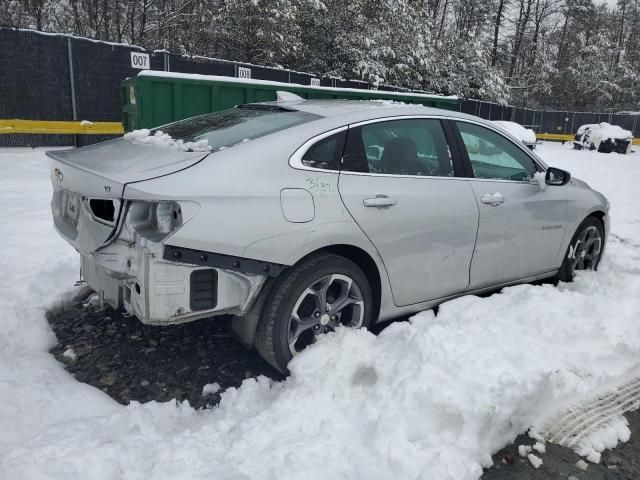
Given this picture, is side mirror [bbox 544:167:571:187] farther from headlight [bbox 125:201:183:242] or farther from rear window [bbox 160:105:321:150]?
headlight [bbox 125:201:183:242]

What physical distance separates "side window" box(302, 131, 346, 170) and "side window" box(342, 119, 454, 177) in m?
0.05

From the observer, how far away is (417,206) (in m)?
3.40

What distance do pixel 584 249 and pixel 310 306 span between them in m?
2.96

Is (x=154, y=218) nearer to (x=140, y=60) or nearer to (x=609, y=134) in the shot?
(x=140, y=60)

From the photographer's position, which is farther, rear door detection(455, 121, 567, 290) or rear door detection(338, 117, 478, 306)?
rear door detection(455, 121, 567, 290)

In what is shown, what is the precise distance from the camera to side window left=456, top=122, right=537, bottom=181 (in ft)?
12.9

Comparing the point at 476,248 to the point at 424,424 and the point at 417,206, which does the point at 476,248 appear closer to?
the point at 417,206

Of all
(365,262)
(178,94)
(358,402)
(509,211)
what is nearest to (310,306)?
(365,262)

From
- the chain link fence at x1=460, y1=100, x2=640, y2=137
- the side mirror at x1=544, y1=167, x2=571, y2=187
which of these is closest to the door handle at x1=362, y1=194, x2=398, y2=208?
the side mirror at x1=544, y1=167, x2=571, y2=187

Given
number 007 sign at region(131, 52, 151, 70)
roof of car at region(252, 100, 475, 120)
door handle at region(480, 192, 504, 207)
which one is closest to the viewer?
roof of car at region(252, 100, 475, 120)

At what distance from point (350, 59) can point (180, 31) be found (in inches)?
240

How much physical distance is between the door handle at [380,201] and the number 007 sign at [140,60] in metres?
9.78

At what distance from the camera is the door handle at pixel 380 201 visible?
3.17 meters

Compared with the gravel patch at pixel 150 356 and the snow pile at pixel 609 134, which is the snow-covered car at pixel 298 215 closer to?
the gravel patch at pixel 150 356
